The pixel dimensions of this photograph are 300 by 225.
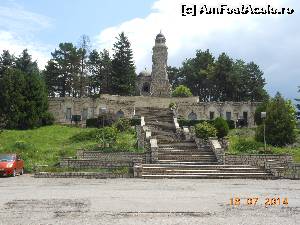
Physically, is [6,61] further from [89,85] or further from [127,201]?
[127,201]

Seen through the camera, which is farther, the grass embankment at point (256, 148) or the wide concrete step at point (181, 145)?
the wide concrete step at point (181, 145)

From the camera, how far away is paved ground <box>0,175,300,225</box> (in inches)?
443

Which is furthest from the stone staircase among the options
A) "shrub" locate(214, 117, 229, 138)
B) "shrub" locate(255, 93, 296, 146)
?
"shrub" locate(255, 93, 296, 146)

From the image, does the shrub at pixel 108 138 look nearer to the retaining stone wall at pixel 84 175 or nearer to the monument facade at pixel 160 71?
the retaining stone wall at pixel 84 175

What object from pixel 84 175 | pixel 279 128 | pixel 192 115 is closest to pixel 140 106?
pixel 192 115

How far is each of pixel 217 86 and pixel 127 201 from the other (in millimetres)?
62322

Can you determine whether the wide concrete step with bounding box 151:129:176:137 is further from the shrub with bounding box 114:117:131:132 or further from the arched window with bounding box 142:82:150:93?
the arched window with bounding box 142:82:150:93

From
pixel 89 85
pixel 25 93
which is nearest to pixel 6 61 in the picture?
pixel 89 85

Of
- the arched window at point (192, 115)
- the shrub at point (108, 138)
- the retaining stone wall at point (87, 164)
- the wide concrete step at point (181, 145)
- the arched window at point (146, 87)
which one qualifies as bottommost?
the retaining stone wall at point (87, 164)

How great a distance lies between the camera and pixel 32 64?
71.9 metres

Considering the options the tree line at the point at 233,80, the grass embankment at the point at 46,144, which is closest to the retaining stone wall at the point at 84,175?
Result: the grass embankment at the point at 46,144

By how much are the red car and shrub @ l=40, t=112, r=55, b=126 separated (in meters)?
24.3
